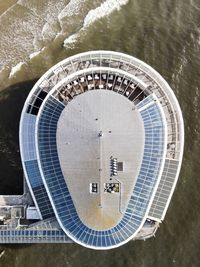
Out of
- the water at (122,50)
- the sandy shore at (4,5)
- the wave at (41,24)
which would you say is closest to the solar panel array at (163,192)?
the water at (122,50)

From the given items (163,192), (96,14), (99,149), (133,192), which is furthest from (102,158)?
(96,14)

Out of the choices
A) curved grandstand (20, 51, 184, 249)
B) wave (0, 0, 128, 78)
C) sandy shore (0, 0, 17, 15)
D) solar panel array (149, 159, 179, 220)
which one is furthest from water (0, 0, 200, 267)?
curved grandstand (20, 51, 184, 249)

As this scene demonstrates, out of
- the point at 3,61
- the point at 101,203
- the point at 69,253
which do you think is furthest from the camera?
the point at 3,61

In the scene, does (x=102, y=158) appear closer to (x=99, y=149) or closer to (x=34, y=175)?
(x=99, y=149)

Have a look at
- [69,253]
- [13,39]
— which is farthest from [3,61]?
[69,253]

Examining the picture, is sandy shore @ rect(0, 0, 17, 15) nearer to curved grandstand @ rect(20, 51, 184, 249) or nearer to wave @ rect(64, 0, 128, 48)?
wave @ rect(64, 0, 128, 48)

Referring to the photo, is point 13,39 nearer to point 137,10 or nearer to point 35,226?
point 137,10
